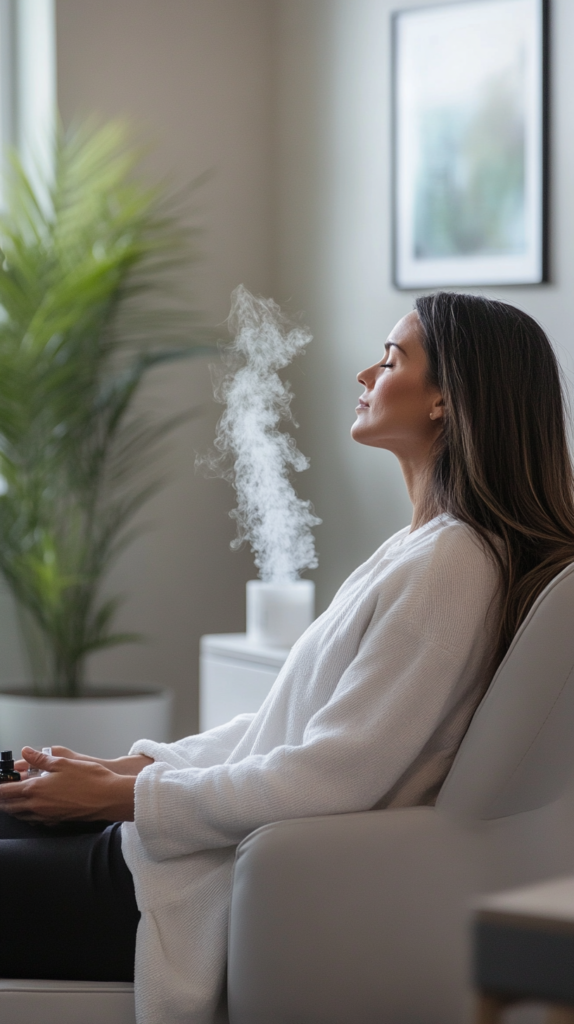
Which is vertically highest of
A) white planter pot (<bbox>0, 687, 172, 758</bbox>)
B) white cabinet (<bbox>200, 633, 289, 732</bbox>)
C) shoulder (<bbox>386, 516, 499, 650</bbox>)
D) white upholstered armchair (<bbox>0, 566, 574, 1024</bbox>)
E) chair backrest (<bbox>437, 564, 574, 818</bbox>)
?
shoulder (<bbox>386, 516, 499, 650</bbox>)

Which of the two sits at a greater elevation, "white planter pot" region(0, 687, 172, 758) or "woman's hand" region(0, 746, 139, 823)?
"woman's hand" region(0, 746, 139, 823)

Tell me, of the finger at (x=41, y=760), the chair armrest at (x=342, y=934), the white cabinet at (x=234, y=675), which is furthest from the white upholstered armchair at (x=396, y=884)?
the white cabinet at (x=234, y=675)

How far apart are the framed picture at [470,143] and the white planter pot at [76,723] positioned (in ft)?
4.78

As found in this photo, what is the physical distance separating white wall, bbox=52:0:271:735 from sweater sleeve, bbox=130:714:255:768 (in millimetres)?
Answer: 1887

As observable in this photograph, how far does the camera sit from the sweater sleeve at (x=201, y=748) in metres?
1.66

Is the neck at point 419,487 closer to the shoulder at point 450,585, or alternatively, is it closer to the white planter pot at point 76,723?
the shoulder at point 450,585

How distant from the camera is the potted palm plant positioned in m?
2.99

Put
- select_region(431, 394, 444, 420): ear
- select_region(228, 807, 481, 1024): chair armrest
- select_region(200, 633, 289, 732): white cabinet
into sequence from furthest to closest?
select_region(200, 633, 289, 732): white cabinet < select_region(431, 394, 444, 420): ear < select_region(228, 807, 481, 1024): chair armrest

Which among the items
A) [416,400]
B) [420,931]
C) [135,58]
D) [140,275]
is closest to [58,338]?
[140,275]

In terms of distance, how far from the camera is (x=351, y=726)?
4.30 feet

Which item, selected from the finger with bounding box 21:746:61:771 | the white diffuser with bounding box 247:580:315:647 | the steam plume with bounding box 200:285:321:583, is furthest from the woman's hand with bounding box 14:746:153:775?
the white diffuser with bounding box 247:580:315:647

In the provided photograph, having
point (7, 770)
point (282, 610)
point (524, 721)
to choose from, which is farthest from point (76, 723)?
point (524, 721)

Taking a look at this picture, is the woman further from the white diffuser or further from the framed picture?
the framed picture

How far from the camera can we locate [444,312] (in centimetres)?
159
